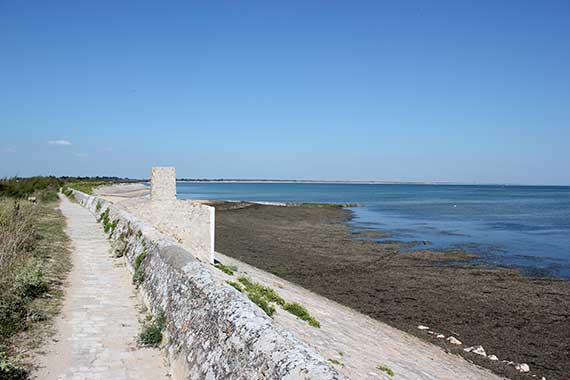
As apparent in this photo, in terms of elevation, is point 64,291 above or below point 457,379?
above

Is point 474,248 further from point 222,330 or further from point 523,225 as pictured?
point 222,330

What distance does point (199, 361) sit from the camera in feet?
16.8

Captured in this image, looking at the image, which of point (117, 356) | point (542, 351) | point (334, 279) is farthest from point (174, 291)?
→ point (334, 279)

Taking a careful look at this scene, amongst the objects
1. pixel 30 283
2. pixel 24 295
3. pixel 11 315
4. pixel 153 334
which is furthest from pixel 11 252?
pixel 153 334

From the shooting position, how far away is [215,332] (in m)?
5.11

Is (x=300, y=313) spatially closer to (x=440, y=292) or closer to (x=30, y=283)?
(x=30, y=283)

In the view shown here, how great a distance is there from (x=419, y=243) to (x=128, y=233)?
20.1 m

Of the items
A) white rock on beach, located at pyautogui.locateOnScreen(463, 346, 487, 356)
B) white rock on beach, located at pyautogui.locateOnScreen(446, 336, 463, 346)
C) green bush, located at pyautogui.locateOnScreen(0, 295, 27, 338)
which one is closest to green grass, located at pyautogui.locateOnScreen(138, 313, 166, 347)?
green bush, located at pyautogui.locateOnScreen(0, 295, 27, 338)

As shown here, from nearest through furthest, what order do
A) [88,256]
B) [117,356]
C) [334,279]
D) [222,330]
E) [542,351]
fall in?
1. [222,330]
2. [117,356]
3. [542,351]
4. [88,256]
5. [334,279]

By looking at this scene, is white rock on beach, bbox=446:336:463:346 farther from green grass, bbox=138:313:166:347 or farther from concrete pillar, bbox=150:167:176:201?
concrete pillar, bbox=150:167:176:201

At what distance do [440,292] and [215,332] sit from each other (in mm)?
12743

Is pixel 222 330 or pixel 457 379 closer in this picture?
pixel 222 330

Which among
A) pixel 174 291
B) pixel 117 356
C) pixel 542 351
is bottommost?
pixel 542 351

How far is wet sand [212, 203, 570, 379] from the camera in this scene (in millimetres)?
11195
